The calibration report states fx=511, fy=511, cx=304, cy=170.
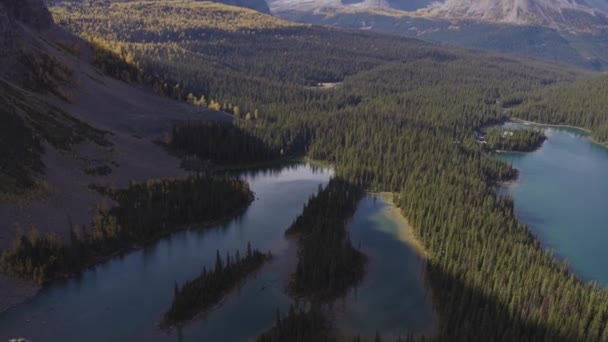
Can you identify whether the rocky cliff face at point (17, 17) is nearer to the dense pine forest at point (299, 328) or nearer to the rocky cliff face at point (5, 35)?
the rocky cliff face at point (5, 35)

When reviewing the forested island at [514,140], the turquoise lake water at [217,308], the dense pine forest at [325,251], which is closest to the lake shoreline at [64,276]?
the turquoise lake water at [217,308]

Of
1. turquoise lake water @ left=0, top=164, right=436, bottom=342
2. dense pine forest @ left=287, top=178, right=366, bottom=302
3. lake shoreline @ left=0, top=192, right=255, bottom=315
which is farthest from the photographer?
dense pine forest @ left=287, top=178, right=366, bottom=302

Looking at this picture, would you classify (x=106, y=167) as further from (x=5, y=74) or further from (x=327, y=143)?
(x=327, y=143)

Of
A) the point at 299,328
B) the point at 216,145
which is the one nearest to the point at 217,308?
the point at 299,328

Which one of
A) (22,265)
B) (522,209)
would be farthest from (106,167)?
(522,209)

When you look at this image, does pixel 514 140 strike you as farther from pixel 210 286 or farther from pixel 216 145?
pixel 210 286

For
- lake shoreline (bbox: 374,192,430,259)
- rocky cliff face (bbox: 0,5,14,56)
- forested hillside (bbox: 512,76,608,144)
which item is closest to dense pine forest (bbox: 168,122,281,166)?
lake shoreline (bbox: 374,192,430,259)

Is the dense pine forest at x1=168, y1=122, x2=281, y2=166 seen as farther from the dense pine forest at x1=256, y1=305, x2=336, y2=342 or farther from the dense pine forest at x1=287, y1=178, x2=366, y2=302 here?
the dense pine forest at x1=256, y1=305, x2=336, y2=342
